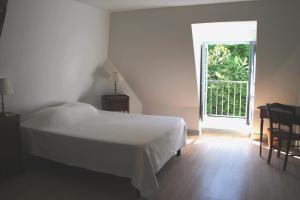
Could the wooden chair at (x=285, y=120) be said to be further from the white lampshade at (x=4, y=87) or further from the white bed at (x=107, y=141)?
the white lampshade at (x=4, y=87)

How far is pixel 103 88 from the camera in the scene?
522 centimetres

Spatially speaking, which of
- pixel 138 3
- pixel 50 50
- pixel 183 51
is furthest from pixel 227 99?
pixel 50 50

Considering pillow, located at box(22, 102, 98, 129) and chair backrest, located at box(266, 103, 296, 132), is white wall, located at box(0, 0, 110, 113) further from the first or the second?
chair backrest, located at box(266, 103, 296, 132)

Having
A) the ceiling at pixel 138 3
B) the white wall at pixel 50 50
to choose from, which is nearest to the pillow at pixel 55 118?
the white wall at pixel 50 50

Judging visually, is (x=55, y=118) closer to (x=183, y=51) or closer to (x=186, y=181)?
(x=186, y=181)

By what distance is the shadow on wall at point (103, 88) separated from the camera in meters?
4.90

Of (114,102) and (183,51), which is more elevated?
(183,51)

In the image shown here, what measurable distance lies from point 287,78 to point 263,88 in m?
0.39

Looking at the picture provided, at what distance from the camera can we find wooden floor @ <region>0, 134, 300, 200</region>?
2.78 meters

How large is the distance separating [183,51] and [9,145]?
2920 millimetres

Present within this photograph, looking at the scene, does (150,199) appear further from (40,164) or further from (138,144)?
(40,164)

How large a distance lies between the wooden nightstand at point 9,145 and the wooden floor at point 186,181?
0.44 feet

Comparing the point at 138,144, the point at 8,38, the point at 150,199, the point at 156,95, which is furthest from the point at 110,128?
the point at 156,95

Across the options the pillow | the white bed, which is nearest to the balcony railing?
the white bed
